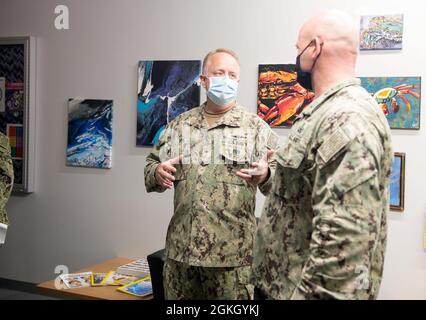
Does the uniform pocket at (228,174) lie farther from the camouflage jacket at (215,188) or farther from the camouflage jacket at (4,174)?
the camouflage jacket at (4,174)

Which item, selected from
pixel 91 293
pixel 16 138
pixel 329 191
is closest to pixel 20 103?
pixel 16 138

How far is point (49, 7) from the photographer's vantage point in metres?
3.56

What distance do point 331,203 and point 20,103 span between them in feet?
10.2

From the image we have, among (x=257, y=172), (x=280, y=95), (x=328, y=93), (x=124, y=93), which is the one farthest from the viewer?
(x=124, y=93)

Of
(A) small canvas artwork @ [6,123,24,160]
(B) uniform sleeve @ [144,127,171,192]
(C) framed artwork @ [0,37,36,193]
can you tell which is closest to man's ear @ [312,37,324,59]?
(B) uniform sleeve @ [144,127,171,192]

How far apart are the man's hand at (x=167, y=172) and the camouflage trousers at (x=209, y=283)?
34 centimetres

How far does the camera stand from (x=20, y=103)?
12.0 ft

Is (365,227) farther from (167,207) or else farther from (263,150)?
(167,207)

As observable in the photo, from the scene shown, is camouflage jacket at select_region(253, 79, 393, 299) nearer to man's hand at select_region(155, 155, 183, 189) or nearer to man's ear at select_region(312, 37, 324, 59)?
man's ear at select_region(312, 37, 324, 59)

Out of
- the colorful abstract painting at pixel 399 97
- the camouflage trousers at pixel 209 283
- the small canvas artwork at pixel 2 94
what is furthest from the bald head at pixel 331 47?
the small canvas artwork at pixel 2 94

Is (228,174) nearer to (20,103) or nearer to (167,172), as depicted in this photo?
(167,172)

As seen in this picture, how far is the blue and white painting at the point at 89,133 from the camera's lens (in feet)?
11.1

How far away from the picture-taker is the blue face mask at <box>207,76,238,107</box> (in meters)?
2.04
